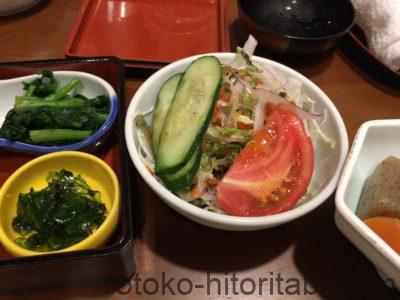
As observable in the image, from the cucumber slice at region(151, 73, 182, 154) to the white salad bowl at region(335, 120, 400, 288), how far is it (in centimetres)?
49

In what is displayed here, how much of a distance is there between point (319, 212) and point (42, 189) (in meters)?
0.82

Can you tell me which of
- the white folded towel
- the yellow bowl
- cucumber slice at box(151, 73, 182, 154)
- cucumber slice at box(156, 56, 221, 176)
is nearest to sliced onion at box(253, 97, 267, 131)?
cucumber slice at box(156, 56, 221, 176)

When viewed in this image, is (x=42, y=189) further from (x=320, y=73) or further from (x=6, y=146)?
(x=320, y=73)

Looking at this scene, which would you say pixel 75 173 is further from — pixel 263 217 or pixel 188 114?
pixel 263 217

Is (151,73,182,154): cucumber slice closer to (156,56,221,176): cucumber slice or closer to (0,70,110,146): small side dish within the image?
(156,56,221,176): cucumber slice

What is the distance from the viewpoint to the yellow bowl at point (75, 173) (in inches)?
35.2

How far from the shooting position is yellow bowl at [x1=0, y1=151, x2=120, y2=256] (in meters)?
0.89

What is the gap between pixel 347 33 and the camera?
1500 mm

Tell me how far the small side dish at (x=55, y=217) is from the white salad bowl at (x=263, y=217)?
0.69ft

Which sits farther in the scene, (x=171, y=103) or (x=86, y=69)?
(x=86, y=69)

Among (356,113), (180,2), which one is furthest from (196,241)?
(180,2)

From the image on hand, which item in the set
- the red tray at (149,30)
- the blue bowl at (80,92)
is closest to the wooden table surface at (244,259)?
the blue bowl at (80,92)

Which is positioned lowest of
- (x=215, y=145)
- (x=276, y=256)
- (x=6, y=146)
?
(x=276, y=256)

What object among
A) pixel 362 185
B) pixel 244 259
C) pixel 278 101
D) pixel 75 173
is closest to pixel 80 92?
pixel 75 173
